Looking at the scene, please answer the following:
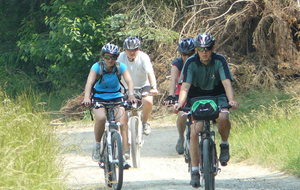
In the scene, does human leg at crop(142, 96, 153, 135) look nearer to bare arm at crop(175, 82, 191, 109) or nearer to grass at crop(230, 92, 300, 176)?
grass at crop(230, 92, 300, 176)

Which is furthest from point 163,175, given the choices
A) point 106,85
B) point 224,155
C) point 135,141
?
point 224,155

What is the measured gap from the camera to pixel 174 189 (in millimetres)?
9633

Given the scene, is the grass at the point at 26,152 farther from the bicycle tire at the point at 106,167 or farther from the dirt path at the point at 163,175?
the bicycle tire at the point at 106,167

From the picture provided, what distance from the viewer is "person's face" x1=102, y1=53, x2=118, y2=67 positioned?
33.6 feet

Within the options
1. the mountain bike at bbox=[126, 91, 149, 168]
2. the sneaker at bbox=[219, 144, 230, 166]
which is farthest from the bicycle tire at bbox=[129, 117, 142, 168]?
the sneaker at bbox=[219, 144, 230, 166]

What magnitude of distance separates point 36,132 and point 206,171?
3220mm

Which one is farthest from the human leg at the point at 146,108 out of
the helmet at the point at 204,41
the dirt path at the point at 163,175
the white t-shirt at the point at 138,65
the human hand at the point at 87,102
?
the helmet at the point at 204,41

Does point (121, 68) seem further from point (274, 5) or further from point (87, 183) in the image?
point (274, 5)

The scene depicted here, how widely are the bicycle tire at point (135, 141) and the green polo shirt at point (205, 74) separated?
3.03m

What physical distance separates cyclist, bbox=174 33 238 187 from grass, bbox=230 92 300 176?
7.01ft

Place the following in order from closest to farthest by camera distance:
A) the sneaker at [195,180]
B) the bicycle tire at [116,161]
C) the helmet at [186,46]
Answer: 1. the sneaker at [195,180]
2. the bicycle tire at [116,161]
3. the helmet at [186,46]

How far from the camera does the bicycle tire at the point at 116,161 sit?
9484mm

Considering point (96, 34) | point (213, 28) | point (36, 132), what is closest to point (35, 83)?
point (96, 34)

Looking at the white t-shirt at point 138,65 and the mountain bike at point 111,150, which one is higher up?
the white t-shirt at point 138,65
